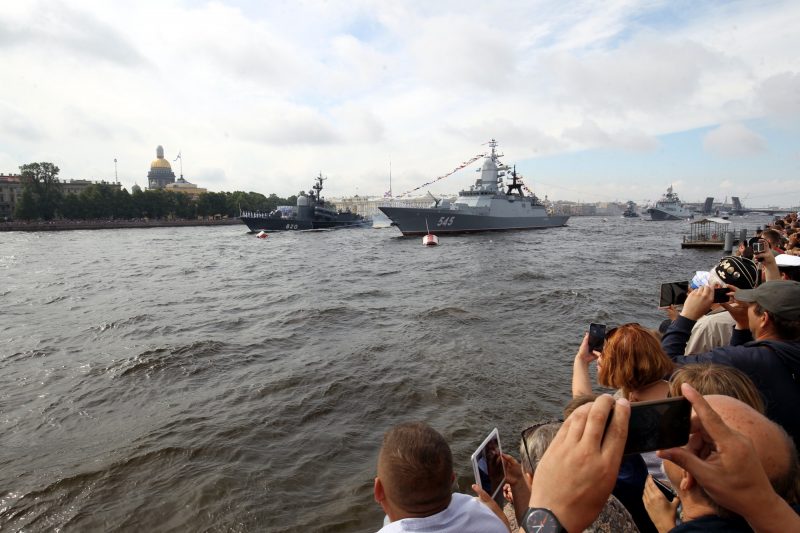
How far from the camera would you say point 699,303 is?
2979 mm

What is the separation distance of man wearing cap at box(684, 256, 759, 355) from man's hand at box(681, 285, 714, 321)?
16cm

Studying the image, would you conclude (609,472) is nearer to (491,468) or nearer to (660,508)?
(660,508)

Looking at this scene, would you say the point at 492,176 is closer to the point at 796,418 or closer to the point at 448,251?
the point at 448,251

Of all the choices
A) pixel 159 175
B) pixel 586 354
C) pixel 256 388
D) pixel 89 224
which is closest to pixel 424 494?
pixel 586 354

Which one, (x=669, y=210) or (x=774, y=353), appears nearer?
(x=774, y=353)

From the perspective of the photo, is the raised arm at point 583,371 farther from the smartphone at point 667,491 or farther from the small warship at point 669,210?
the small warship at point 669,210

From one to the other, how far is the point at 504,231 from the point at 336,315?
44118 mm

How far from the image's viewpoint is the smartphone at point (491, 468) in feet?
6.39

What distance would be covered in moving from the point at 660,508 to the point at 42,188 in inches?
3890

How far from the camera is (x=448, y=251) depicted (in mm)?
31641

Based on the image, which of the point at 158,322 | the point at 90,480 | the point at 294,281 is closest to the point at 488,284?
the point at 294,281

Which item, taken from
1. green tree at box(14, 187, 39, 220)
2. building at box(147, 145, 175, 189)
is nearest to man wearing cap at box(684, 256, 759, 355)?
green tree at box(14, 187, 39, 220)

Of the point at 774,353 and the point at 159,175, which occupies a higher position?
the point at 159,175

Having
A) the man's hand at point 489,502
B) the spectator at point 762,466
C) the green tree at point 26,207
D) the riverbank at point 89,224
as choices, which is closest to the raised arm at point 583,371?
the man's hand at point 489,502
